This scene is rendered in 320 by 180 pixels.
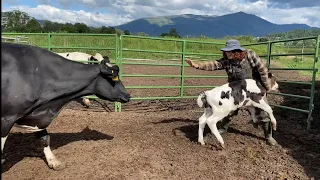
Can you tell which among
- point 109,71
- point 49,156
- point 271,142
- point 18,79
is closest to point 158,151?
point 109,71

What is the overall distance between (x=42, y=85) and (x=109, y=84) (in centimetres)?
97

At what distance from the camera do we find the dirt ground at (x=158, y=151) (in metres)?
4.16

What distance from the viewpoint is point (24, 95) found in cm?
355

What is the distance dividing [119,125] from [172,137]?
50.1 inches

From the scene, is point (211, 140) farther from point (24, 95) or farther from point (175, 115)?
point (24, 95)

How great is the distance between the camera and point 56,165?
4.25m

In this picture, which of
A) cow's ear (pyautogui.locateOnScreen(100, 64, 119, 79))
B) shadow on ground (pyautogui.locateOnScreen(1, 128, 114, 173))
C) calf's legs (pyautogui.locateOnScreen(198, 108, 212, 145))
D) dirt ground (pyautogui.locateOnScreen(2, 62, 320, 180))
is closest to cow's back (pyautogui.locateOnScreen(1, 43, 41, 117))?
cow's ear (pyautogui.locateOnScreen(100, 64, 119, 79))

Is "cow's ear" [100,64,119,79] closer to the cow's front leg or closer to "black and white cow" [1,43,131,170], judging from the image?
"black and white cow" [1,43,131,170]

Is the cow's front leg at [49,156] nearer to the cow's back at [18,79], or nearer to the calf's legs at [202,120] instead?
the cow's back at [18,79]

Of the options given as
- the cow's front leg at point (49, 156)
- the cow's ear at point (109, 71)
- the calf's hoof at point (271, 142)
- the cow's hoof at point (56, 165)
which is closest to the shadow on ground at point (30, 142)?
the cow's front leg at point (49, 156)

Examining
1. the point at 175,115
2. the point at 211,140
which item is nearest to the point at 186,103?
the point at 175,115

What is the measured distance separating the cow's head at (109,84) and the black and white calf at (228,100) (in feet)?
4.25

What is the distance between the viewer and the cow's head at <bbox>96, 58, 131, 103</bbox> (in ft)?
14.5

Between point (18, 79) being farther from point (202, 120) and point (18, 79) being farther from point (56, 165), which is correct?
point (202, 120)
